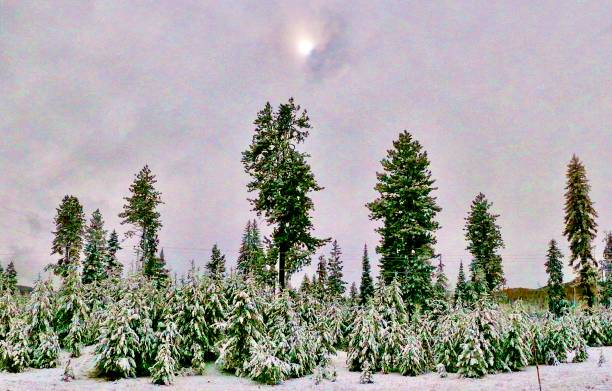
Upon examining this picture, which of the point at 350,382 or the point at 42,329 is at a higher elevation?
the point at 42,329

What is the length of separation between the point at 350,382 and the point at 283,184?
48.0ft

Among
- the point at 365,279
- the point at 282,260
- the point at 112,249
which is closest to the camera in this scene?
the point at 282,260

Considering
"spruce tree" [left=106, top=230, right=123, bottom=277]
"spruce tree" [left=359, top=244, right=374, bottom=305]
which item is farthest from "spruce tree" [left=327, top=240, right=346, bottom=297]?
"spruce tree" [left=106, top=230, right=123, bottom=277]

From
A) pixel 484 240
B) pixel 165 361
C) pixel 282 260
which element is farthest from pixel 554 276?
pixel 165 361

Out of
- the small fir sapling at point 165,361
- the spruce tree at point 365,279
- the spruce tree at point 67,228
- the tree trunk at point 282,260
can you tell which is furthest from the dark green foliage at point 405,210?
the spruce tree at point 67,228

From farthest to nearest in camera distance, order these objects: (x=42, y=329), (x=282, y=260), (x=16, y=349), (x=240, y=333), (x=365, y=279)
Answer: (x=365, y=279), (x=282, y=260), (x=42, y=329), (x=240, y=333), (x=16, y=349)

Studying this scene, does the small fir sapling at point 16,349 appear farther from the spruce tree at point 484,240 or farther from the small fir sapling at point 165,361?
the spruce tree at point 484,240

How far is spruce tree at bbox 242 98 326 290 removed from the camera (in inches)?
1007

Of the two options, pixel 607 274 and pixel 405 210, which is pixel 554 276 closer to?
pixel 607 274

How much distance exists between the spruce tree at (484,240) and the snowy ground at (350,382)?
27482mm

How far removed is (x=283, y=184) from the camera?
1014 inches

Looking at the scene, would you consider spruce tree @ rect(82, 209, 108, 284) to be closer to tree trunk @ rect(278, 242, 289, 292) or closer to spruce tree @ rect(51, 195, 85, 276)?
spruce tree @ rect(51, 195, 85, 276)

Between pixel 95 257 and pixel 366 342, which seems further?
pixel 95 257

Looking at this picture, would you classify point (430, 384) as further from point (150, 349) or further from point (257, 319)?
point (150, 349)
